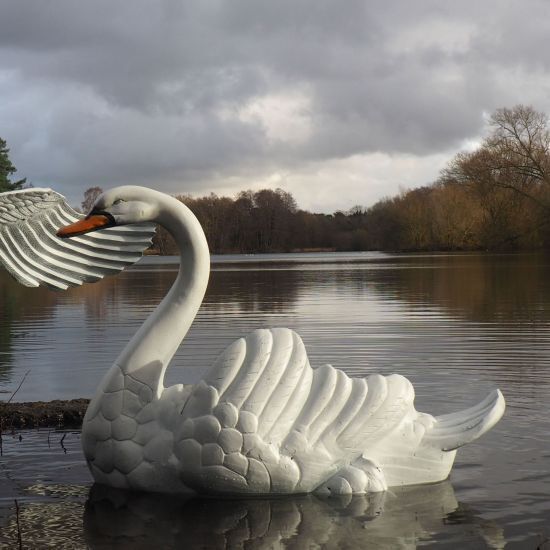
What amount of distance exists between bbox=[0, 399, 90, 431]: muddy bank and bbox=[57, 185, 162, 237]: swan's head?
9.75 feet

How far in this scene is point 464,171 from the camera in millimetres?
73125

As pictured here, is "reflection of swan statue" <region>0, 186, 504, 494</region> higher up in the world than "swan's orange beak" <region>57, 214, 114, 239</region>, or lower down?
lower down

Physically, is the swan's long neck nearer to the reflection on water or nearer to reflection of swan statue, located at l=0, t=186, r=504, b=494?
reflection of swan statue, located at l=0, t=186, r=504, b=494

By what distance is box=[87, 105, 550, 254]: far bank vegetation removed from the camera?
71625mm

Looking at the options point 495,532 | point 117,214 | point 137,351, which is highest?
point 117,214

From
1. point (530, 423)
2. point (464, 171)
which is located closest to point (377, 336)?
point (530, 423)

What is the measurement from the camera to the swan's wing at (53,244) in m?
7.01

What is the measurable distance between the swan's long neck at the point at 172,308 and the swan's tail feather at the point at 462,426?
1.99 metres

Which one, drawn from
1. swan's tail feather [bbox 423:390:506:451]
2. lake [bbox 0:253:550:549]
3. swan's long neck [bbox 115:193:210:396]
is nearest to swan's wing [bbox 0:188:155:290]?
swan's long neck [bbox 115:193:210:396]

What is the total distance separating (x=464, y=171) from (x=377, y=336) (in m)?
59.0

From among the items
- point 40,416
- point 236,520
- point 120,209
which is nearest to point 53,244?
point 120,209

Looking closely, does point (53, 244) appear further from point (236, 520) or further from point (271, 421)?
point (236, 520)

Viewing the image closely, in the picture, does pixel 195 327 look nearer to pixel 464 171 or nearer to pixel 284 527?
pixel 284 527

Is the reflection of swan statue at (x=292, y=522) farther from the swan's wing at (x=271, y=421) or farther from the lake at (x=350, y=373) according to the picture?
the swan's wing at (x=271, y=421)
